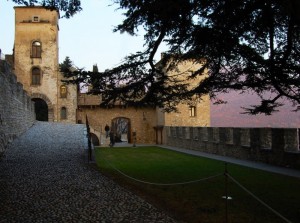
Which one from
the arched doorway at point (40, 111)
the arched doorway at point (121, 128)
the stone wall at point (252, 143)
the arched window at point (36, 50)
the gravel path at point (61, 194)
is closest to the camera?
the gravel path at point (61, 194)

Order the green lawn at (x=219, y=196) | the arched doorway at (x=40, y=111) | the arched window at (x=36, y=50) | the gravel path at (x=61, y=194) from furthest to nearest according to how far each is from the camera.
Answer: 1. the arched doorway at (x=40, y=111)
2. the arched window at (x=36, y=50)
3. the green lawn at (x=219, y=196)
4. the gravel path at (x=61, y=194)

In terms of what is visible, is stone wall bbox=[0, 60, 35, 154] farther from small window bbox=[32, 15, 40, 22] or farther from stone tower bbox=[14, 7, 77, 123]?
small window bbox=[32, 15, 40, 22]

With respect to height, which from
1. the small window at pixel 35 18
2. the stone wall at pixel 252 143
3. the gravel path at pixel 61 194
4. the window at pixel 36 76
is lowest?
the gravel path at pixel 61 194

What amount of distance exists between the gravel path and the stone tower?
67.8 ft

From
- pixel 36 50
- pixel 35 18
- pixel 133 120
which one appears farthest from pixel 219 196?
pixel 35 18

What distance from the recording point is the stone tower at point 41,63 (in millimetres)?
34594

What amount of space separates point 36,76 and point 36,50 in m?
2.57

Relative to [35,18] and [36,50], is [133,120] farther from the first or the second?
[35,18]

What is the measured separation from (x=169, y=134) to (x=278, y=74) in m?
22.3

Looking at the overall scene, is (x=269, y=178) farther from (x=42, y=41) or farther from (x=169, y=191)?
(x=42, y=41)

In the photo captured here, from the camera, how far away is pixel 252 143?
1631 cm

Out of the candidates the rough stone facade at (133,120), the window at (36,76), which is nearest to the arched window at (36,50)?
the window at (36,76)

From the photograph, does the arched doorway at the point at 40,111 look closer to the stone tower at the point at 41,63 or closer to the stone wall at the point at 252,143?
the stone tower at the point at 41,63

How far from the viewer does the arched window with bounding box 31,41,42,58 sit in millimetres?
35287
